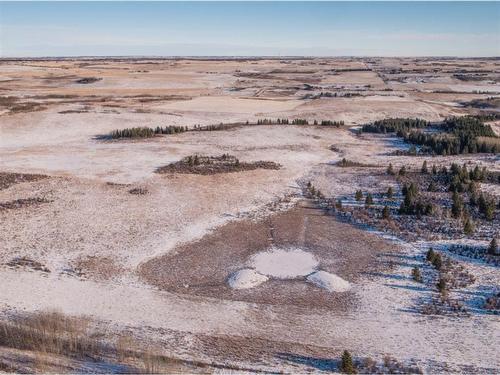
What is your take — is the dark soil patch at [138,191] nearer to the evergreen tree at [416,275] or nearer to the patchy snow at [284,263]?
the patchy snow at [284,263]

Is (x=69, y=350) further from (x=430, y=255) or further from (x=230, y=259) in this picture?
(x=430, y=255)

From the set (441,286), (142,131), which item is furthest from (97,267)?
(142,131)

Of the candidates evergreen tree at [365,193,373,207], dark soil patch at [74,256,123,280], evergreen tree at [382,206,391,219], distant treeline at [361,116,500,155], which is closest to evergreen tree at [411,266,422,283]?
evergreen tree at [382,206,391,219]

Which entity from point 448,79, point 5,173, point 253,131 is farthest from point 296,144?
point 448,79

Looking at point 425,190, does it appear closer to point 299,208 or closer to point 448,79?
point 299,208

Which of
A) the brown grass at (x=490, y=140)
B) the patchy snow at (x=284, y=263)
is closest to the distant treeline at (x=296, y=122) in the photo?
the brown grass at (x=490, y=140)

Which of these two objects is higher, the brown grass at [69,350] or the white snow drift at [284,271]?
the white snow drift at [284,271]
